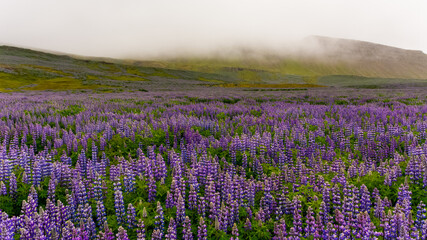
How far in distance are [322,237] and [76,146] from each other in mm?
6472

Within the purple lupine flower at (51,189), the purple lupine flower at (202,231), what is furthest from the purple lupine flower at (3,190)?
the purple lupine flower at (202,231)

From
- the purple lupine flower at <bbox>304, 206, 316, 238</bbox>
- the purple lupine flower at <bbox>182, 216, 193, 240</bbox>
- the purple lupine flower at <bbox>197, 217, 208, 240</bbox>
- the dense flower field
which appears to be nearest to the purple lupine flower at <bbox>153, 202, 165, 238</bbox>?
the dense flower field

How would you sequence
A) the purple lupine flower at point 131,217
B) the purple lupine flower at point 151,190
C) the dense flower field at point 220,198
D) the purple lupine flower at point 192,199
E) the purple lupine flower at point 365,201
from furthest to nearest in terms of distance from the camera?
the purple lupine flower at point 151,190 < the purple lupine flower at point 192,199 < the purple lupine flower at point 365,201 < the purple lupine flower at point 131,217 < the dense flower field at point 220,198

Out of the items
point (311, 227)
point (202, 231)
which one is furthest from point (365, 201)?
point (202, 231)

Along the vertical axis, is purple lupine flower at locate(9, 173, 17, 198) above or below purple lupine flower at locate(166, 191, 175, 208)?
below

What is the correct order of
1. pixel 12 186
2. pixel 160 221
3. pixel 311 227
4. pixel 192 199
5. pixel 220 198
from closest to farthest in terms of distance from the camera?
pixel 311 227 → pixel 160 221 → pixel 192 199 → pixel 220 198 → pixel 12 186

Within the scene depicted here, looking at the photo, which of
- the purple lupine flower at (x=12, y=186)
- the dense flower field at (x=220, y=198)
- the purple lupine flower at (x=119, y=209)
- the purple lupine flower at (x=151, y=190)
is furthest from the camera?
the purple lupine flower at (x=12, y=186)

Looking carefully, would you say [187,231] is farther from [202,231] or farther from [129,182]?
[129,182]

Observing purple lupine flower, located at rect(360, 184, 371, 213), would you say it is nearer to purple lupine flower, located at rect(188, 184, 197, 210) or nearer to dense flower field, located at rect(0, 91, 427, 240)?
dense flower field, located at rect(0, 91, 427, 240)

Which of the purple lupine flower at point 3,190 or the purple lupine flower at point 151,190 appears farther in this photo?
the purple lupine flower at point 3,190

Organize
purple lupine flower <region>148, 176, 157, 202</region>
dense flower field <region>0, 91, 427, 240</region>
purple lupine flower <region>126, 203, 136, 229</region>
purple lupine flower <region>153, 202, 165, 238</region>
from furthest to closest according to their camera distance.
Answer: purple lupine flower <region>148, 176, 157, 202</region> < purple lupine flower <region>126, 203, 136, 229</region> < purple lupine flower <region>153, 202, 165, 238</region> < dense flower field <region>0, 91, 427, 240</region>

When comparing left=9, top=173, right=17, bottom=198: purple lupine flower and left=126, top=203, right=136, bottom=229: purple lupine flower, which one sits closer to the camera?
left=126, top=203, right=136, bottom=229: purple lupine flower

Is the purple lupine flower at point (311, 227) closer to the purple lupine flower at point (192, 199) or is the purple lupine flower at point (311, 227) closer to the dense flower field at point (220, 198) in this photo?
the dense flower field at point (220, 198)

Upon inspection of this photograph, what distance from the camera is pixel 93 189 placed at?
459cm
